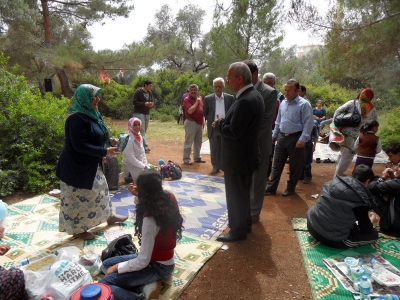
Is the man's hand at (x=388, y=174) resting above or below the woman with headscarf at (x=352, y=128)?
below

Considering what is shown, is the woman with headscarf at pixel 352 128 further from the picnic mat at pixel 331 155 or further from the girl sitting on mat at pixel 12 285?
the girl sitting on mat at pixel 12 285

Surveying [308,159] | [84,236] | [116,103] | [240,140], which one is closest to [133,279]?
[84,236]

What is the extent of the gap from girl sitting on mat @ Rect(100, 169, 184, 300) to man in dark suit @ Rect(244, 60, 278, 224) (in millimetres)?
1622

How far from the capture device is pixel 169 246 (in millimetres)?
2332

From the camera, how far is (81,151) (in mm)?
2822

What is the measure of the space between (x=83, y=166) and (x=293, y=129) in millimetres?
3011

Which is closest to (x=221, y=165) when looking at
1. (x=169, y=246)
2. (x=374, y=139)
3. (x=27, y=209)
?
(x=169, y=246)

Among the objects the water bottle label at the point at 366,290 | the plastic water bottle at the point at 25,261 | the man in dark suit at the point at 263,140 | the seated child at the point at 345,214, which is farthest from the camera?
the man in dark suit at the point at 263,140

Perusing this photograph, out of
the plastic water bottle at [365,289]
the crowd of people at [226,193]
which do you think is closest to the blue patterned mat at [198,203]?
the crowd of people at [226,193]

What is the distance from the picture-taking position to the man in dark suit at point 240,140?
2791 millimetres

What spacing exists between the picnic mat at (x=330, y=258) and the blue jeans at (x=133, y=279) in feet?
4.27

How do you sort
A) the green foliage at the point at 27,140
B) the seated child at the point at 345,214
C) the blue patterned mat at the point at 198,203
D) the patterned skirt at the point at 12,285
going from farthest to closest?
the green foliage at the point at 27,140
the blue patterned mat at the point at 198,203
the seated child at the point at 345,214
the patterned skirt at the point at 12,285

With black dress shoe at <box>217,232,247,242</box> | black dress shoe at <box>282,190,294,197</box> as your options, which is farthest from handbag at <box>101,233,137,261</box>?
black dress shoe at <box>282,190,294,197</box>

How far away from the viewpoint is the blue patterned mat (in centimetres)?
363
